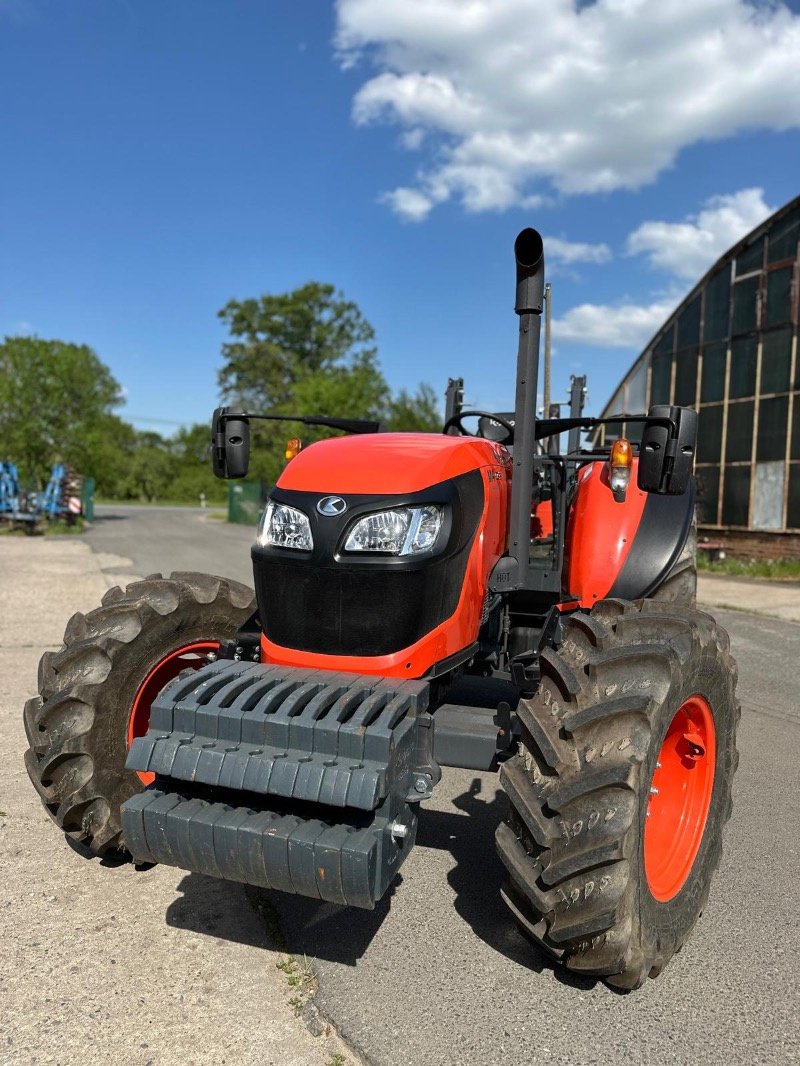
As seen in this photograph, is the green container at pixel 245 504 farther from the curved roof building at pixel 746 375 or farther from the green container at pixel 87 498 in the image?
the curved roof building at pixel 746 375

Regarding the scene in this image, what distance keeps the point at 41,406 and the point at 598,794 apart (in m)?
27.1

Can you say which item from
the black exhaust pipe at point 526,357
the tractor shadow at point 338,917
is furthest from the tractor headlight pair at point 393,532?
the tractor shadow at point 338,917

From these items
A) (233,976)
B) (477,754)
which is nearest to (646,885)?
(477,754)

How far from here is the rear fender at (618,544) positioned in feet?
12.9

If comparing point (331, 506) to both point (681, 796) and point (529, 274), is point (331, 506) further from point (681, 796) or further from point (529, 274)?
point (681, 796)

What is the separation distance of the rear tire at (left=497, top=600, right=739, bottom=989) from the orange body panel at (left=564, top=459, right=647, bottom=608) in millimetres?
1117

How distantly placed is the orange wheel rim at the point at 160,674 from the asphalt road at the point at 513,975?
736 millimetres

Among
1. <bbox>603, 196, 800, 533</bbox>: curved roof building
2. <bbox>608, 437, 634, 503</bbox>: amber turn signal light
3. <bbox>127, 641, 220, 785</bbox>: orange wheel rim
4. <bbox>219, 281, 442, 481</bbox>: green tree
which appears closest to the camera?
<bbox>608, 437, 634, 503</bbox>: amber turn signal light

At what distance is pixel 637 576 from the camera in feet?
12.9

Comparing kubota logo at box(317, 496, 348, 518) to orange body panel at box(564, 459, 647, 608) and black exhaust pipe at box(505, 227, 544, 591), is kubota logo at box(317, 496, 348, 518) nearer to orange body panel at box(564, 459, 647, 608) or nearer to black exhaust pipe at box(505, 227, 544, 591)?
black exhaust pipe at box(505, 227, 544, 591)

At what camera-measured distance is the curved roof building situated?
16.4 meters

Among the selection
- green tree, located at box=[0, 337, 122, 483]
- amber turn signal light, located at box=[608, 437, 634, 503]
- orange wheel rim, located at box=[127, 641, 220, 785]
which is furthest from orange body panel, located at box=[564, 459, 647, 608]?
green tree, located at box=[0, 337, 122, 483]

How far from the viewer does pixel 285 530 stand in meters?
2.98

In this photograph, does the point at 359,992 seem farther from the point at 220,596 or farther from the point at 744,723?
the point at 744,723
